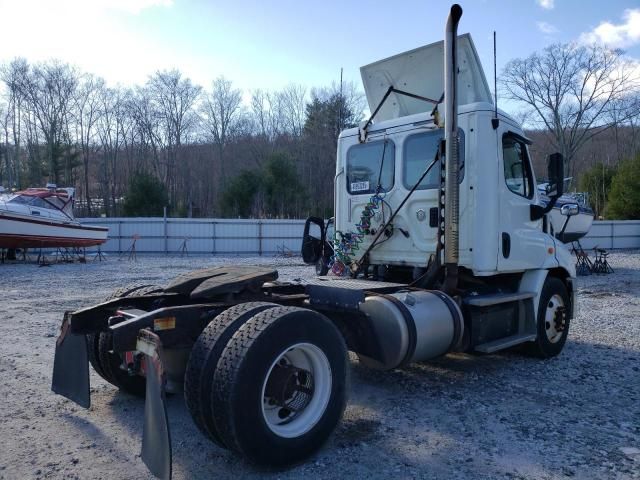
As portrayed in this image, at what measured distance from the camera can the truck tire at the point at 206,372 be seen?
320cm

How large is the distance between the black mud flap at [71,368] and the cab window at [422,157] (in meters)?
3.75

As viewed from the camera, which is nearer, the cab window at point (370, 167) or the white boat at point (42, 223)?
the cab window at point (370, 167)

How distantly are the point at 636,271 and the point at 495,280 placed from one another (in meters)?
15.7

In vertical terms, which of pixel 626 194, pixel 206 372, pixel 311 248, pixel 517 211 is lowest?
pixel 206 372

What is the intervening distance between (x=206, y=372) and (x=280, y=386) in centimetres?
54

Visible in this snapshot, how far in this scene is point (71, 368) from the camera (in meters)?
4.41

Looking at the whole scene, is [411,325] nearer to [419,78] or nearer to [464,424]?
[464,424]

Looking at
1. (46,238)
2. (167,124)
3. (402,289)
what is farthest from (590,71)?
(402,289)

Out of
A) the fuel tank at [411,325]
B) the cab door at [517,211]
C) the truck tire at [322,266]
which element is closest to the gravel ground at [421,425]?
the fuel tank at [411,325]

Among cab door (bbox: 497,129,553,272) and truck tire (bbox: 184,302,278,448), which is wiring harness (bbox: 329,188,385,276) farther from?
truck tire (bbox: 184,302,278,448)

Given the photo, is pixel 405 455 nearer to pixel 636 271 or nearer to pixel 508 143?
pixel 508 143

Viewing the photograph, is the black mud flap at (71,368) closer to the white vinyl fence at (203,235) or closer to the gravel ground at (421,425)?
the gravel ground at (421,425)

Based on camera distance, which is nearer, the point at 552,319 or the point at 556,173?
the point at 556,173

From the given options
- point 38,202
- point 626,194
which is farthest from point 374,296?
point 626,194
